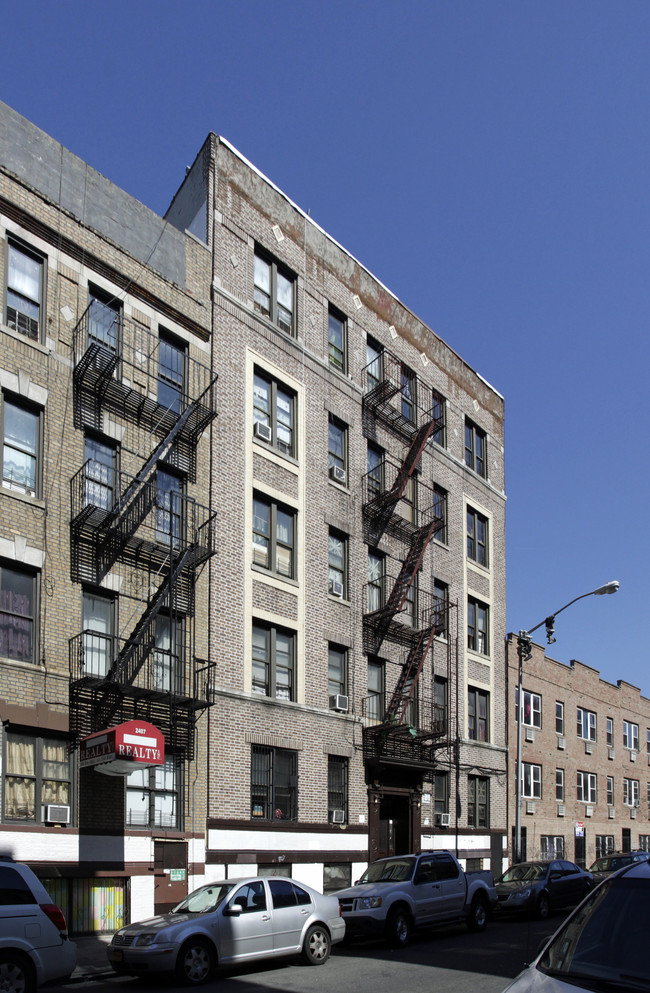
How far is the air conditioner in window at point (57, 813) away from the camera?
19.0m

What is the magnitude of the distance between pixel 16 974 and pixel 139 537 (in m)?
10.8

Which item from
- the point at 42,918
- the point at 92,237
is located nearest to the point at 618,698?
the point at 92,237

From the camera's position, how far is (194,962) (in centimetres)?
1505

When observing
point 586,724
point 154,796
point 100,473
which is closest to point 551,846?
point 586,724

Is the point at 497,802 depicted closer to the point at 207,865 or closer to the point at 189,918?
the point at 207,865

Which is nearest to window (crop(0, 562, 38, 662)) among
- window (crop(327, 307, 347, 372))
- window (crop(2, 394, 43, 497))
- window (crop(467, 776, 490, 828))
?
window (crop(2, 394, 43, 497))

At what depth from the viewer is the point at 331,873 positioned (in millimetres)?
27109

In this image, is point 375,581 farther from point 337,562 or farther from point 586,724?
point 586,724

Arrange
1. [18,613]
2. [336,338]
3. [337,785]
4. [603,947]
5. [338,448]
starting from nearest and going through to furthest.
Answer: [603,947] → [18,613] → [337,785] → [338,448] → [336,338]

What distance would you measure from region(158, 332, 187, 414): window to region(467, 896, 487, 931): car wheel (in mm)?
12687

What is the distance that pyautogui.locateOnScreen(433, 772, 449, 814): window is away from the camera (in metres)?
33.0

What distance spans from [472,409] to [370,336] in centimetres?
764

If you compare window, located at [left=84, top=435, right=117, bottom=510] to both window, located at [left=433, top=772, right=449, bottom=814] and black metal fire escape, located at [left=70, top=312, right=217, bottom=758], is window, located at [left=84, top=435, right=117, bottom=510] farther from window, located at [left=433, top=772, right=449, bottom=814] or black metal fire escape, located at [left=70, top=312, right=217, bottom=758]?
window, located at [left=433, top=772, right=449, bottom=814]

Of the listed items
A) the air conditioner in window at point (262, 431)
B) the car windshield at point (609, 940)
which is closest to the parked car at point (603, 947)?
the car windshield at point (609, 940)
